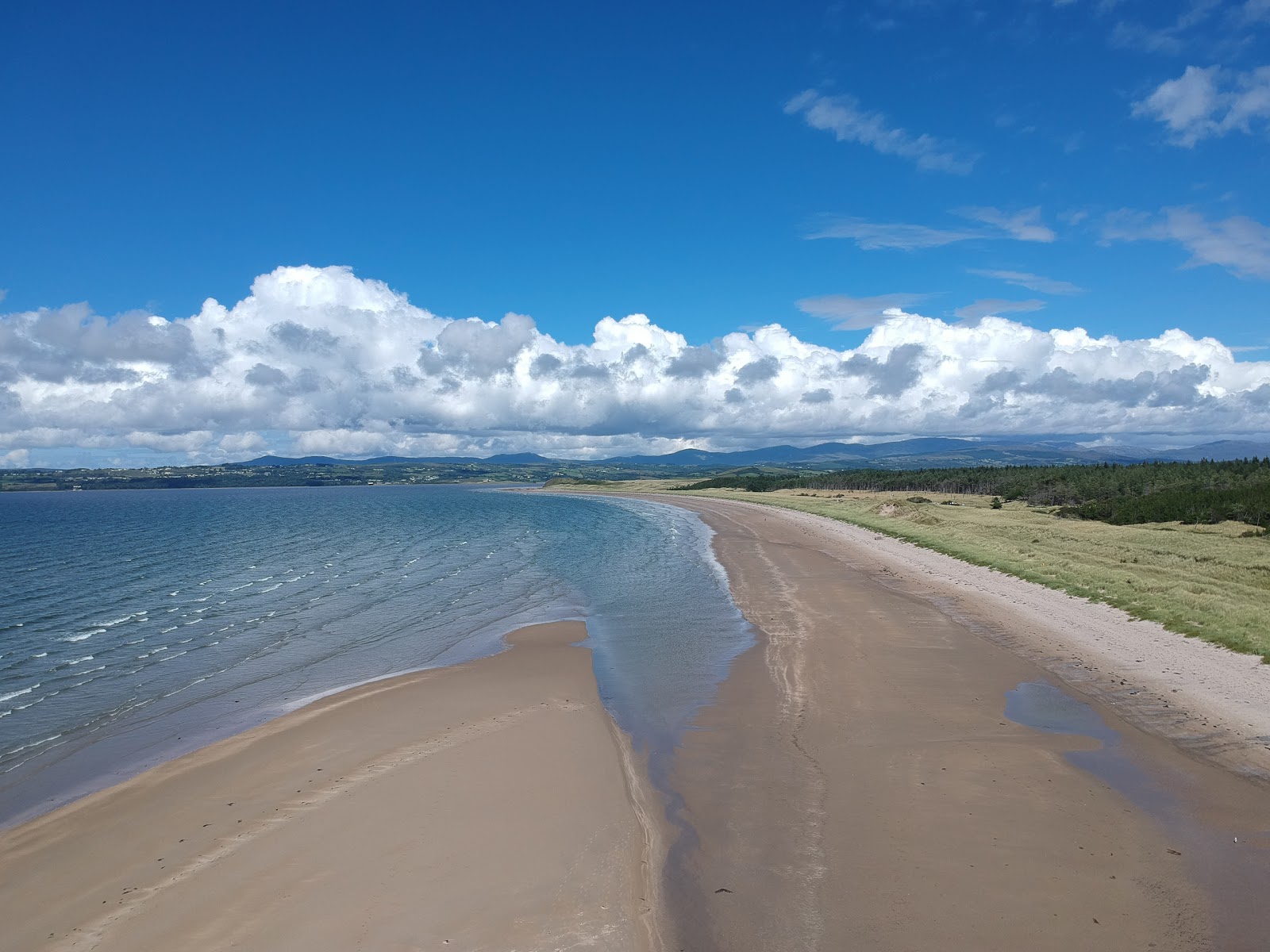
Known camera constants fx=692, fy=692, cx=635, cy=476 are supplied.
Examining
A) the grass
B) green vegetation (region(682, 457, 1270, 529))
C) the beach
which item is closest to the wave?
the beach

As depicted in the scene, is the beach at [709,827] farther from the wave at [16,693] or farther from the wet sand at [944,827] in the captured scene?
the wave at [16,693]

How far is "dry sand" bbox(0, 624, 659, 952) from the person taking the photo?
24.8ft

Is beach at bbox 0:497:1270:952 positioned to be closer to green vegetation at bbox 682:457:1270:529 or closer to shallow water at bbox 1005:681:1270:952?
shallow water at bbox 1005:681:1270:952

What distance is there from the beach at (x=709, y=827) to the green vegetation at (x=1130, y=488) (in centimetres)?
4097

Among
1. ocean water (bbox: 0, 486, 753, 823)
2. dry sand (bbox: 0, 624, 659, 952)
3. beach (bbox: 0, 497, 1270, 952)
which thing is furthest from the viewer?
ocean water (bbox: 0, 486, 753, 823)

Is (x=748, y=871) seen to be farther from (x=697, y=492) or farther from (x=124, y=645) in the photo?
(x=697, y=492)

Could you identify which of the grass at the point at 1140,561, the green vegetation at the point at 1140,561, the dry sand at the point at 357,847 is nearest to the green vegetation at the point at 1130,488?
the grass at the point at 1140,561

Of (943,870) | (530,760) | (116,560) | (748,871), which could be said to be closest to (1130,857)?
(943,870)

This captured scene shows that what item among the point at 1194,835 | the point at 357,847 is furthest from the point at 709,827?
the point at 1194,835

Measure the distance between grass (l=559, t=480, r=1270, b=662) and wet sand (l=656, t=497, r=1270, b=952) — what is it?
6.32 metres

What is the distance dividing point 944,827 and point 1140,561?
28.8 meters

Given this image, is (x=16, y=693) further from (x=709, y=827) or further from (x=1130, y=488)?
(x=1130, y=488)

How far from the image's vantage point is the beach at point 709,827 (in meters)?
7.45

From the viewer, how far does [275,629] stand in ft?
81.2
